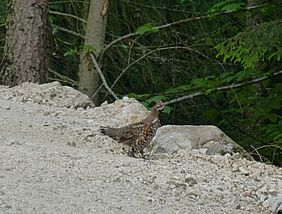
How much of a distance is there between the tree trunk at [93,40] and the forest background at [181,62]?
0.03 m

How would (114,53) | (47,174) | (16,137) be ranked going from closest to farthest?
(47,174)
(16,137)
(114,53)

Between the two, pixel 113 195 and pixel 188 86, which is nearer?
pixel 113 195

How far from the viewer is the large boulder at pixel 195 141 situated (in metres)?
8.78

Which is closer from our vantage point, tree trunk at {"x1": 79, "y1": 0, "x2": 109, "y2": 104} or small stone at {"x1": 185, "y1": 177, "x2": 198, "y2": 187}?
small stone at {"x1": 185, "y1": 177, "x2": 198, "y2": 187}

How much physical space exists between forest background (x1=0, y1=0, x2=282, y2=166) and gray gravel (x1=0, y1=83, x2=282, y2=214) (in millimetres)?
3814

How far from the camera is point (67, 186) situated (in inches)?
264

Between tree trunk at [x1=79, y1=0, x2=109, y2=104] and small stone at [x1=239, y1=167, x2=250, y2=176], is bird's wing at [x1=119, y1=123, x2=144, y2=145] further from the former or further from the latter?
tree trunk at [x1=79, y1=0, x2=109, y2=104]

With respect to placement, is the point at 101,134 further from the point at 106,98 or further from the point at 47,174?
the point at 106,98

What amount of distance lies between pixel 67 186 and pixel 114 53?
1026 centimetres

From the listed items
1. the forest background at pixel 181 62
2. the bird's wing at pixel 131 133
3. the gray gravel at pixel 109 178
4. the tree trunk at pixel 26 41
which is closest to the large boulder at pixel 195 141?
the gray gravel at pixel 109 178

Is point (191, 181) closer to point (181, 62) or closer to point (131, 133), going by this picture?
point (131, 133)

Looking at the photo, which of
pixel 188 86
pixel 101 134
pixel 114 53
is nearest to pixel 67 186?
pixel 101 134

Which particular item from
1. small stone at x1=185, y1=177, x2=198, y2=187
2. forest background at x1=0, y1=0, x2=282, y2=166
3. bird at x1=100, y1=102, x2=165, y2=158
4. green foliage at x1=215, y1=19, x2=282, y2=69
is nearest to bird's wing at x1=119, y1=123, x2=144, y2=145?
bird at x1=100, y1=102, x2=165, y2=158

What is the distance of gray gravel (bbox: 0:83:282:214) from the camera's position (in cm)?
638
